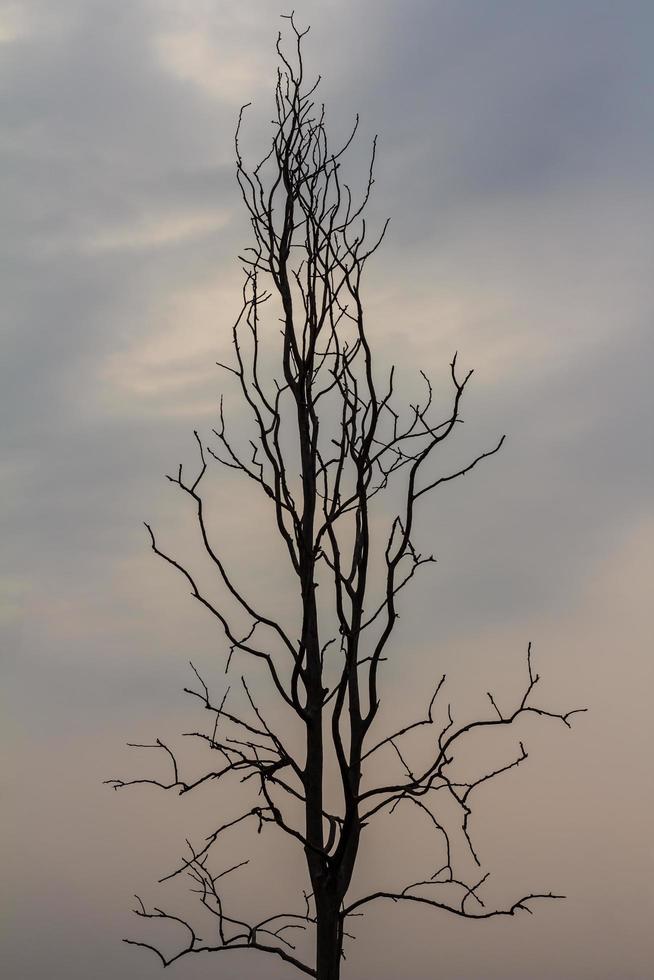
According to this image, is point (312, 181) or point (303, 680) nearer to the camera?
point (303, 680)

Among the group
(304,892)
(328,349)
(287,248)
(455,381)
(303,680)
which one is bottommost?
(304,892)

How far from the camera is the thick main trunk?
2.98 meters

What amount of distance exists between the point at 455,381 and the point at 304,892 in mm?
1528

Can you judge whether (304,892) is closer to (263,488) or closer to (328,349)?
(263,488)

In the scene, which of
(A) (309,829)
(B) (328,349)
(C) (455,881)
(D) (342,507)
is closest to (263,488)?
(D) (342,507)

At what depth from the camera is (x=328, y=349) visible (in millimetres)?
3465

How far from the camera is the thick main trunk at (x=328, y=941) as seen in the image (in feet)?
9.77

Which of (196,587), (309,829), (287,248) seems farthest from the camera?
(287,248)

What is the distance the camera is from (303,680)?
3.17 m

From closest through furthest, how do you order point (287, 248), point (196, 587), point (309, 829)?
point (309, 829)
point (196, 587)
point (287, 248)

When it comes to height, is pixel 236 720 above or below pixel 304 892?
above

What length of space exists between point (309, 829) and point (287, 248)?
1753mm

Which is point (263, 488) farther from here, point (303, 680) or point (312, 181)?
point (312, 181)

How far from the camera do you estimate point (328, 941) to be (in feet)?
9.82
